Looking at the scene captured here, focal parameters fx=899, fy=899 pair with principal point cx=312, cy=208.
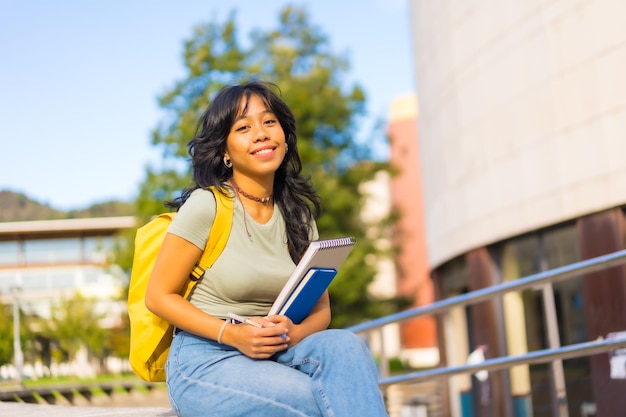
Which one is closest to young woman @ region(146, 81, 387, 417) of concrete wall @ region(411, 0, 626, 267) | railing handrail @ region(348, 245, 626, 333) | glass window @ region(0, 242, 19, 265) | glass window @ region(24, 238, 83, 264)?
railing handrail @ region(348, 245, 626, 333)

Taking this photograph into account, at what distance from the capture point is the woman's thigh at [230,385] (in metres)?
2.72

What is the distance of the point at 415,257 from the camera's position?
52.0m

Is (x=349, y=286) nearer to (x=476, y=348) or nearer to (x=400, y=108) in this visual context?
(x=476, y=348)

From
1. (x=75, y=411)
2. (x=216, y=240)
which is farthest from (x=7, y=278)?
(x=216, y=240)

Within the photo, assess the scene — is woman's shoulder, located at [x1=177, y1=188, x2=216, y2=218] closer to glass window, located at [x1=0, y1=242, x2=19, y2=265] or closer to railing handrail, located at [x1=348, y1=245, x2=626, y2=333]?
railing handrail, located at [x1=348, y1=245, x2=626, y2=333]

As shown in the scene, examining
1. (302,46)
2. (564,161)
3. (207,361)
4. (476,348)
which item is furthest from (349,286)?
(207,361)

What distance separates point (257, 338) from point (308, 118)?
24.7 m

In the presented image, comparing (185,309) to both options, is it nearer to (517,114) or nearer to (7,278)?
(517,114)

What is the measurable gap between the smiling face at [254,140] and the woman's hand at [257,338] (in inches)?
22.6

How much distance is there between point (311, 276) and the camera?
2.82 metres

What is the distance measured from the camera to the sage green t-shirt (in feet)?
9.58

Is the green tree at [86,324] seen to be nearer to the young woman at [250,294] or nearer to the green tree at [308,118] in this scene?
the green tree at [308,118]

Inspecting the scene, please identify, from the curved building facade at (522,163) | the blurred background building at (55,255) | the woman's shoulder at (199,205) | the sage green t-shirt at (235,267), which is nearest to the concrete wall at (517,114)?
the curved building facade at (522,163)

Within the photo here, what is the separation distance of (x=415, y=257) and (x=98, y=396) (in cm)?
3499
